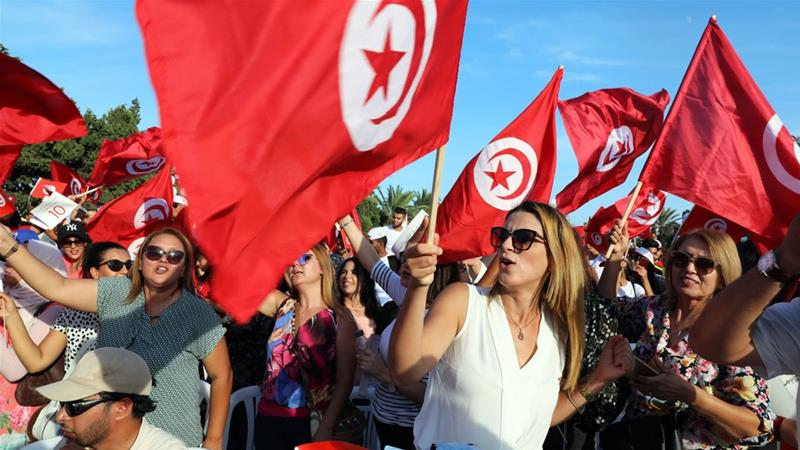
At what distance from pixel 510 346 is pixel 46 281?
235cm

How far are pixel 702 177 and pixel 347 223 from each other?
8.10 feet

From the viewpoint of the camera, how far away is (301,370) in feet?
15.8

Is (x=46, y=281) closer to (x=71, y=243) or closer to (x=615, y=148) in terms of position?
(x=71, y=243)

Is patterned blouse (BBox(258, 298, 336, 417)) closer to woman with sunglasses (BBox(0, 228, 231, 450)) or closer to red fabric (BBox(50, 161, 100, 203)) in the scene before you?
woman with sunglasses (BBox(0, 228, 231, 450))

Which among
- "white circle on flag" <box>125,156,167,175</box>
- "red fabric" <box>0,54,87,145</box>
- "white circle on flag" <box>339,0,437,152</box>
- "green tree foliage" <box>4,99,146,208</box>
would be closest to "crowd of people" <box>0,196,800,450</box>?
"white circle on flag" <box>339,0,437,152</box>

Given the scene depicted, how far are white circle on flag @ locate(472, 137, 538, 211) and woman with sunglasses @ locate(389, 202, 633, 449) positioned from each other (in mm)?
2170

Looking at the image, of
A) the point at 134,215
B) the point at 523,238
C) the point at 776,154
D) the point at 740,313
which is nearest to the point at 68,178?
the point at 134,215

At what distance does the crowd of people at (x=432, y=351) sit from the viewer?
277cm

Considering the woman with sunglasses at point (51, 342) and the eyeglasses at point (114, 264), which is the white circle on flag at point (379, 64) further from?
the eyeglasses at point (114, 264)

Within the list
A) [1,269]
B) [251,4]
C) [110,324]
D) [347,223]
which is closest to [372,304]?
[347,223]

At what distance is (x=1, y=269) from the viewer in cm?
548

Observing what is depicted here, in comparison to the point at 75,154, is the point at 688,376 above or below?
below

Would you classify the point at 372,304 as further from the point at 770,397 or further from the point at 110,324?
the point at 770,397

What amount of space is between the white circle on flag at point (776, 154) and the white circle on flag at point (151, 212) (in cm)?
618
